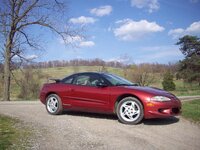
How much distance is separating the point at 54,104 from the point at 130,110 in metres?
2.79

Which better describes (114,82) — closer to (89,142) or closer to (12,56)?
(89,142)

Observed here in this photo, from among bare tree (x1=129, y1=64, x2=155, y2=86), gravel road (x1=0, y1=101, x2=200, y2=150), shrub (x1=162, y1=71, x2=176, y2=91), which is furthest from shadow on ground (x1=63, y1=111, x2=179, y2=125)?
bare tree (x1=129, y1=64, x2=155, y2=86)

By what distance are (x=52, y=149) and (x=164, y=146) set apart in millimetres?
2052

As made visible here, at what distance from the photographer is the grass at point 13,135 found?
5.46 meters

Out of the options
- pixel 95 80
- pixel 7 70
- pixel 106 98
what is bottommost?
pixel 106 98

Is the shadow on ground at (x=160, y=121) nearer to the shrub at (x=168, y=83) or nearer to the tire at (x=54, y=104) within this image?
the tire at (x=54, y=104)

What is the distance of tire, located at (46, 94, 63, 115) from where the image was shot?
941 cm

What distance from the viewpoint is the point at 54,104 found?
9578 mm

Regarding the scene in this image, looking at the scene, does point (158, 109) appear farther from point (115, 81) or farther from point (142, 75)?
point (142, 75)

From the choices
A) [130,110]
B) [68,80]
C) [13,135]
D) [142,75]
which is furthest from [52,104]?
[142,75]

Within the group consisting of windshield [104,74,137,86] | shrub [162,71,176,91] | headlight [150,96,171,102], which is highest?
windshield [104,74,137,86]

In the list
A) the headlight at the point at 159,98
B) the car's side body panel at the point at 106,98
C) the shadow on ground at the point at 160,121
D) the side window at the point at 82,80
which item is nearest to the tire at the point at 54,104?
the car's side body panel at the point at 106,98

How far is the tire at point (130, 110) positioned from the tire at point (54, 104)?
85.5 inches

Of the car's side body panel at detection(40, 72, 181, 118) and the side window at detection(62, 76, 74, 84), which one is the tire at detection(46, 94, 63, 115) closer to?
the car's side body panel at detection(40, 72, 181, 118)
